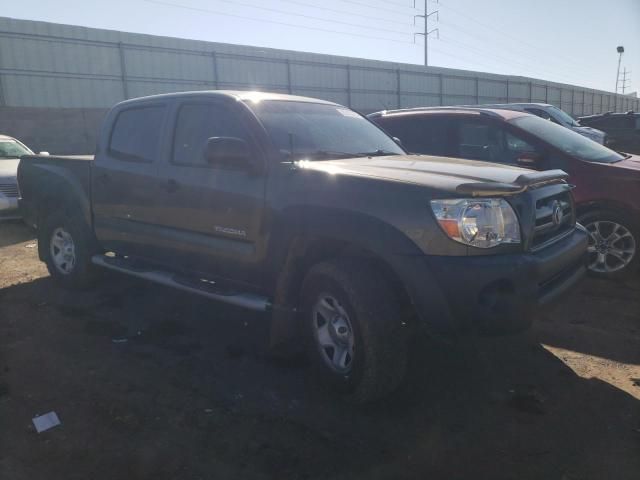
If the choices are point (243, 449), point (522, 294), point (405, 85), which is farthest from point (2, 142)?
point (405, 85)

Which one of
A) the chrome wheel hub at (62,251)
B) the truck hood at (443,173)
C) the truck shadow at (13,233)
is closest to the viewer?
the truck hood at (443,173)

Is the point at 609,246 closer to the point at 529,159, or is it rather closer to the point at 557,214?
the point at 529,159

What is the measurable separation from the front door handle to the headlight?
2.19 m

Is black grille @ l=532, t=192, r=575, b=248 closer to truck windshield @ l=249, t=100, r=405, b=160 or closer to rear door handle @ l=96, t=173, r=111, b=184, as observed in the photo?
truck windshield @ l=249, t=100, r=405, b=160

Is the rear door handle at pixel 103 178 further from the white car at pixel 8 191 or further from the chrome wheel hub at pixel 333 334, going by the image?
the white car at pixel 8 191

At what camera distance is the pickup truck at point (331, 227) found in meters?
2.85

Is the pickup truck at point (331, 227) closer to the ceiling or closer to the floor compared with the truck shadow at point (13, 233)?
closer to the ceiling

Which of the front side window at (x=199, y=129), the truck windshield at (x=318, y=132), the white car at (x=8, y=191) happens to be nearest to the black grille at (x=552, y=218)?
the truck windshield at (x=318, y=132)

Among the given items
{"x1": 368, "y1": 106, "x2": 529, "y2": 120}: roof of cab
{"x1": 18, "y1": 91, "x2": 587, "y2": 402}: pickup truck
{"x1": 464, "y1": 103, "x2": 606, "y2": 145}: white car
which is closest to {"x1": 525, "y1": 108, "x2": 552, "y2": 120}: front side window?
{"x1": 464, "y1": 103, "x2": 606, "y2": 145}: white car

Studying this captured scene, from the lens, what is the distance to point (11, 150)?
10.4 meters

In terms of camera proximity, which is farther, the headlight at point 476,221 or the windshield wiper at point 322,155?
the windshield wiper at point 322,155

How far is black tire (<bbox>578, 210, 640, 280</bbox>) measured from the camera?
504cm

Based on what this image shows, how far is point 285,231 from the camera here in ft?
11.1

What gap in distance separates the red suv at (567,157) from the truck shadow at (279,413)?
182 cm
